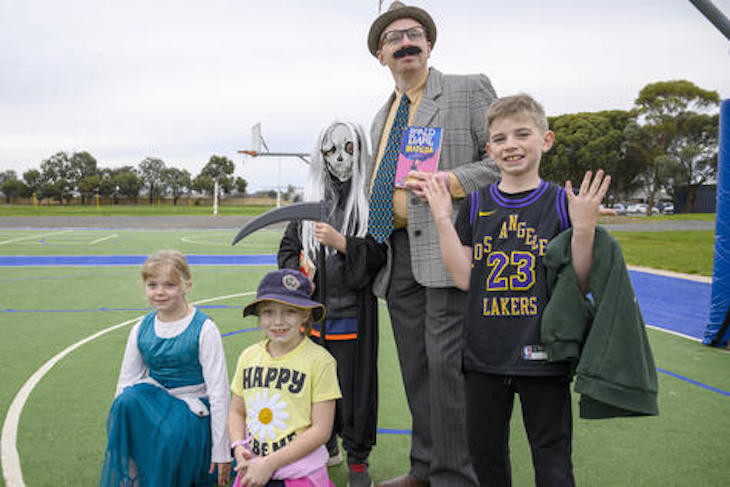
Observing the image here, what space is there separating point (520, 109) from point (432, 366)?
1234 millimetres

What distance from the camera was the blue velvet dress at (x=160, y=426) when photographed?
254 cm

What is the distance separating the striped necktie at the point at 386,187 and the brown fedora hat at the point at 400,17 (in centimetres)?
38

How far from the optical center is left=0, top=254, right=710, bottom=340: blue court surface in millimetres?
7203

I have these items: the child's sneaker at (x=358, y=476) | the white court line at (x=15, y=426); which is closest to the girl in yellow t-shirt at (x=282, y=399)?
the child's sneaker at (x=358, y=476)

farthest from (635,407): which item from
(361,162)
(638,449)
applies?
(638,449)

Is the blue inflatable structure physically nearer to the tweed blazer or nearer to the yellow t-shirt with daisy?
the tweed blazer

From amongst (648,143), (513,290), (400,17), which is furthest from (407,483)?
(648,143)

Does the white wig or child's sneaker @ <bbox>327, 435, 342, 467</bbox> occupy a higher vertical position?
the white wig

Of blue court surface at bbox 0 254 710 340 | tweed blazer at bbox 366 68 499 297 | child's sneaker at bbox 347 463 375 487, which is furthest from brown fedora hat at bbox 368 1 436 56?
blue court surface at bbox 0 254 710 340

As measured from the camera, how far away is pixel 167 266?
2811 mm

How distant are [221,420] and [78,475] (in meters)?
1.03

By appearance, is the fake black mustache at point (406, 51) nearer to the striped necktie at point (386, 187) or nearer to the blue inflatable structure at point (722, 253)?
the striped necktie at point (386, 187)

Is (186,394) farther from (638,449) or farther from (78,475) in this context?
(638,449)

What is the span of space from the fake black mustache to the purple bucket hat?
1182 millimetres
